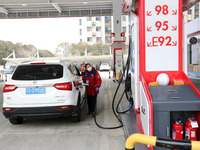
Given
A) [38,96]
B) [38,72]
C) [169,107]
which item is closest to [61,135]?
[38,96]

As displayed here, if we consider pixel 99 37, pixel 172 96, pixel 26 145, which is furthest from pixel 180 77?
pixel 99 37

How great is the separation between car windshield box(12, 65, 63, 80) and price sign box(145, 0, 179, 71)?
6.85 ft

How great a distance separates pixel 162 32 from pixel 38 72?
9.16 ft

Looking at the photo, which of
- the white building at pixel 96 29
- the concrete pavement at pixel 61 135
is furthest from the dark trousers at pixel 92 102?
the white building at pixel 96 29

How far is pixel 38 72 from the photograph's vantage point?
15.6 ft

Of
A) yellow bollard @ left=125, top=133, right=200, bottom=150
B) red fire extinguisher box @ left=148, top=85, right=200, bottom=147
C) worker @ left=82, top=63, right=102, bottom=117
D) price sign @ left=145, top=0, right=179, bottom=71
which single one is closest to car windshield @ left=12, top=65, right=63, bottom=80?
worker @ left=82, top=63, right=102, bottom=117

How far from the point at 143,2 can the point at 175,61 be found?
1154mm

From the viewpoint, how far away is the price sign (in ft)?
11.8

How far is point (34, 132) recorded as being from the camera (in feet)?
15.1

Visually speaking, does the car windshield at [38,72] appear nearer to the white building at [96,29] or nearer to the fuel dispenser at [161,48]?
Result: the fuel dispenser at [161,48]

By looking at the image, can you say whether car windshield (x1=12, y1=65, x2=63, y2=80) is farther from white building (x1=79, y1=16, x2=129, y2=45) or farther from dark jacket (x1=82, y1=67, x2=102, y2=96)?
white building (x1=79, y1=16, x2=129, y2=45)

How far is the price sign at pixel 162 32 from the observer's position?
141 inches

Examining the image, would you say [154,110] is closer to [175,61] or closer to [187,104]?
[187,104]

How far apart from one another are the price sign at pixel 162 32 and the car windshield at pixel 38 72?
2.09m
